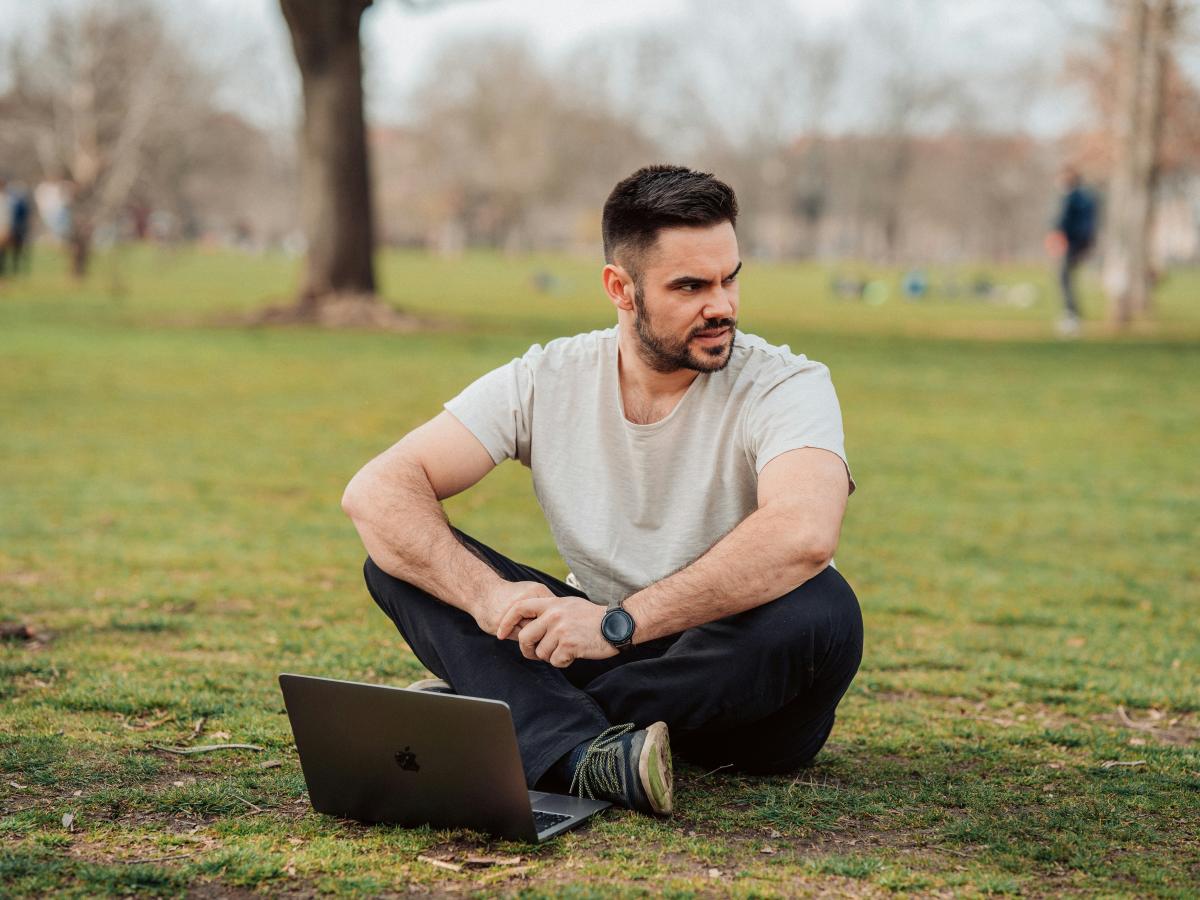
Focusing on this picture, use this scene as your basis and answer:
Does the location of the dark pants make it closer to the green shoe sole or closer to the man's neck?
the man's neck

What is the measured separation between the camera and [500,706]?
276cm

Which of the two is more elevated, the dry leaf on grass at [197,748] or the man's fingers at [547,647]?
the man's fingers at [547,647]

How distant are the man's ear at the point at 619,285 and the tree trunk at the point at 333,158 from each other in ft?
47.4

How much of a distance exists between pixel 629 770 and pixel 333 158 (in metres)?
15.4

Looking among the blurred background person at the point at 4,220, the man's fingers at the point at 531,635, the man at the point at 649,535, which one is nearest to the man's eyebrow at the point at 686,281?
the man at the point at 649,535

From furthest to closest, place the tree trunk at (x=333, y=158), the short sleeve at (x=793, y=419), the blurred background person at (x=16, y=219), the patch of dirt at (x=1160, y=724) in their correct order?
1. the blurred background person at (x=16, y=219)
2. the tree trunk at (x=333, y=158)
3. the patch of dirt at (x=1160, y=724)
4. the short sleeve at (x=793, y=419)

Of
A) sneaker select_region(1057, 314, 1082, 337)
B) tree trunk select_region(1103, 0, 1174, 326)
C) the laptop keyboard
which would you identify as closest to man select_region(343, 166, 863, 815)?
the laptop keyboard

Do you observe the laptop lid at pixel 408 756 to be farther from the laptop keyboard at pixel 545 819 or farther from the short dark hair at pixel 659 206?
the short dark hair at pixel 659 206

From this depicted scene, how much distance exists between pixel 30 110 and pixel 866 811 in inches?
1549

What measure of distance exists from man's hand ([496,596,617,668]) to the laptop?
332 millimetres

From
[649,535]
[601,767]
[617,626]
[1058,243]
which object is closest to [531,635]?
[617,626]

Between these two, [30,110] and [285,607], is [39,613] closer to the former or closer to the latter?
[285,607]

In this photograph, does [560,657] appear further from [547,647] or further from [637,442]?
[637,442]

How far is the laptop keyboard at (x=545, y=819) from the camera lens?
2986mm
